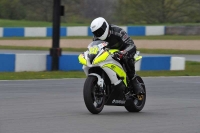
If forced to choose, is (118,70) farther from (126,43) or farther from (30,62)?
(30,62)

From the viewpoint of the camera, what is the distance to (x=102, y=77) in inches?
347

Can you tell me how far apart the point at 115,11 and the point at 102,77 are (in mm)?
35866

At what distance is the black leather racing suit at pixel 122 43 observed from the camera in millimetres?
8984

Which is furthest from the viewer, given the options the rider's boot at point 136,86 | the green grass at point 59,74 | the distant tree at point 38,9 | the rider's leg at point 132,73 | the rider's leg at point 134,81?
the distant tree at point 38,9

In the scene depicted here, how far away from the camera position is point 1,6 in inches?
1725

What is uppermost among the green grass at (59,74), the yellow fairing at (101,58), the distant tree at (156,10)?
the distant tree at (156,10)

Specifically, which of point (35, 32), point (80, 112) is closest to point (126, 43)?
point (80, 112)

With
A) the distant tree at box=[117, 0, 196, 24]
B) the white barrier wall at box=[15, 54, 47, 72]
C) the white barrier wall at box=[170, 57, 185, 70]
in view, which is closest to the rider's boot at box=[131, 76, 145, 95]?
the white barrier wall at box=[15, 54, 47, 72]

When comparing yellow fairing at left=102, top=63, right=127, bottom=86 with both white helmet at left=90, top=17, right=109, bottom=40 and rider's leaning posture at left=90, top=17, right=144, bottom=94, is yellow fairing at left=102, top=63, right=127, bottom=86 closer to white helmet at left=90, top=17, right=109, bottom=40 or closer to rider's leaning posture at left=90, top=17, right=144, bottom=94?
rider's leaning posture at left=90, top=17, right=144, bottom=94

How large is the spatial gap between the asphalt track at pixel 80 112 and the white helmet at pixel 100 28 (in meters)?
1.10

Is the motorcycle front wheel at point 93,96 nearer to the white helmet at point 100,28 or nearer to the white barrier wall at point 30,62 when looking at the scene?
the white helmet at point 100,28

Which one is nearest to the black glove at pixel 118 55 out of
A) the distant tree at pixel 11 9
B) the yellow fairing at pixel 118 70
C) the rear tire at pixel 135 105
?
the yellow fairing at pixel 118 70

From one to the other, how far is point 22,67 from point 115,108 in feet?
27.2

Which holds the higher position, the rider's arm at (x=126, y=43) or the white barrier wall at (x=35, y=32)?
the white barrier wall at (x=35, y=32)
